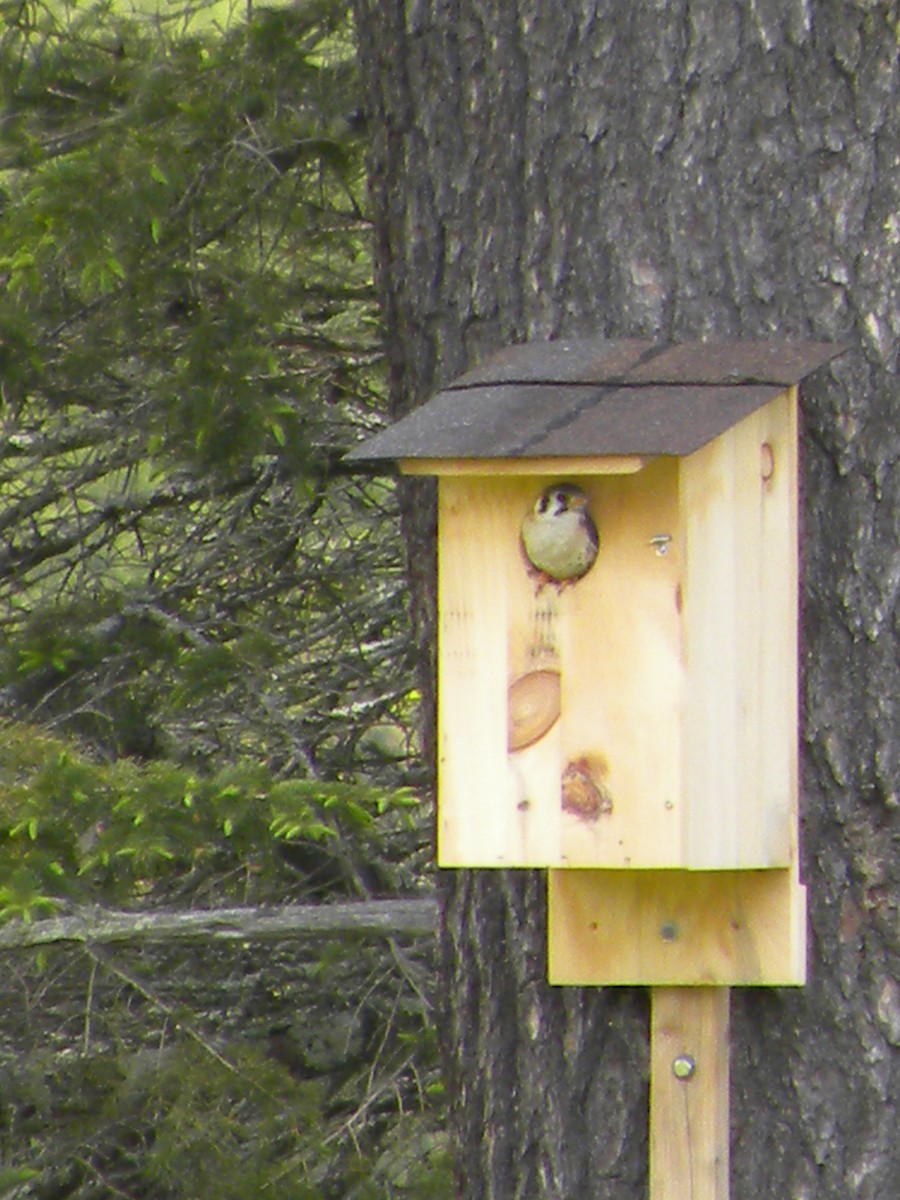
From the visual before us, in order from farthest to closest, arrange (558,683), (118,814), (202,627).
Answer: (202,627) → (118,814) → (558,683)

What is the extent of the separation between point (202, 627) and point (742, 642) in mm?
2265

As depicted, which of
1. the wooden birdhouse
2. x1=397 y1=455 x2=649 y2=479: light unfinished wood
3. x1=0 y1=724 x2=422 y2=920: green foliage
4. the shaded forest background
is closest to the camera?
x1=397 y1=455 x2=649 y2=479: light unfinished wood

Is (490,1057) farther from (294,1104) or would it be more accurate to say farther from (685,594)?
(294,1104)

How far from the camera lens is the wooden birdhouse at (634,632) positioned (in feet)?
6.71

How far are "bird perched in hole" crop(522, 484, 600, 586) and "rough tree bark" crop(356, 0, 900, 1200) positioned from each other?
1.08 feet

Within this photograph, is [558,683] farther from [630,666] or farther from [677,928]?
[677,928]

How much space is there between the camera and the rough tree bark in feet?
7.37

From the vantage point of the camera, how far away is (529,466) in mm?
1983

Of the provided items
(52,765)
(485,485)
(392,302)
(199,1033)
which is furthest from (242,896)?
(485,485)

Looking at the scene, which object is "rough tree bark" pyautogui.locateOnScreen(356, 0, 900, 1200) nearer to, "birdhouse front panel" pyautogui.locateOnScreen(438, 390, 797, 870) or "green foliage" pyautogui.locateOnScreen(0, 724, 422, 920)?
"birdhouse front panel" pyautogui.locateOnScreen(438, 390, 797, 870)

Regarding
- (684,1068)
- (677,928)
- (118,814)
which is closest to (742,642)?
(677,928)

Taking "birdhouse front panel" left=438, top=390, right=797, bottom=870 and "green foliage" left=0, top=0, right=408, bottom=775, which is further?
"green foliage" left=0, top=0, right=408, bottom=775

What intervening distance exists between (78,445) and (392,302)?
183 centimetres

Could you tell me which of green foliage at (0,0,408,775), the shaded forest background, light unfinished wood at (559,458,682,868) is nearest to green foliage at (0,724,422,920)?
the shaded forest background
